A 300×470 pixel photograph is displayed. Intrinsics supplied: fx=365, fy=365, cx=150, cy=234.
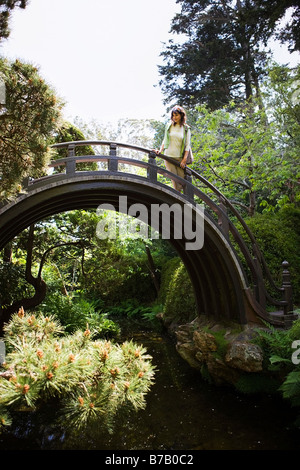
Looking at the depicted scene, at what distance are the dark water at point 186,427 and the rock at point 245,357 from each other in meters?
0.54

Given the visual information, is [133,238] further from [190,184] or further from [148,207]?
[190,184]

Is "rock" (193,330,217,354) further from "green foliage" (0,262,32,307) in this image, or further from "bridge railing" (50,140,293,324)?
"green foliage" (0,262,32,307)

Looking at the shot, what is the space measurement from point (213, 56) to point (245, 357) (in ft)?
45.6

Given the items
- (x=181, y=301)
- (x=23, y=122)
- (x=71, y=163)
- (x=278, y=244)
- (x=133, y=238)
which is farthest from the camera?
(x=133, y=238)

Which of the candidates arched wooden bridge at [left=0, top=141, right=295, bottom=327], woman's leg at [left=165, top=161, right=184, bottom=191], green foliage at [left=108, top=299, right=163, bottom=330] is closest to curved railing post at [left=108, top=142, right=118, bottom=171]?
arched wooden bridge at [left=0, top=141, right=295, bottom=327]

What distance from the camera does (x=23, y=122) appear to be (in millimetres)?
3680

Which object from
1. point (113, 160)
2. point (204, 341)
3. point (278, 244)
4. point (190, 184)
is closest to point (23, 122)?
point (113, 160)

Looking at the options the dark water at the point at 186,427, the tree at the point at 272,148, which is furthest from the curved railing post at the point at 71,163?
the tree at the point at 272,148

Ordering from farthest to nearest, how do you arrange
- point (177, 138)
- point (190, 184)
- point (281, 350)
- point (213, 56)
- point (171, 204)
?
point (213, 56) → point (177, 138) → point (190, 184) → point (171, 204) → point (281, 350)

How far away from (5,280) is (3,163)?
4.26m

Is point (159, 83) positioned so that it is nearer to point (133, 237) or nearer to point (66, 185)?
point (133, 237)

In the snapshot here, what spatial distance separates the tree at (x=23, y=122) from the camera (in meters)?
3.58

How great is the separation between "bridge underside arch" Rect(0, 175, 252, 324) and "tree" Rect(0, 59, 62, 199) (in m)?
1.36
